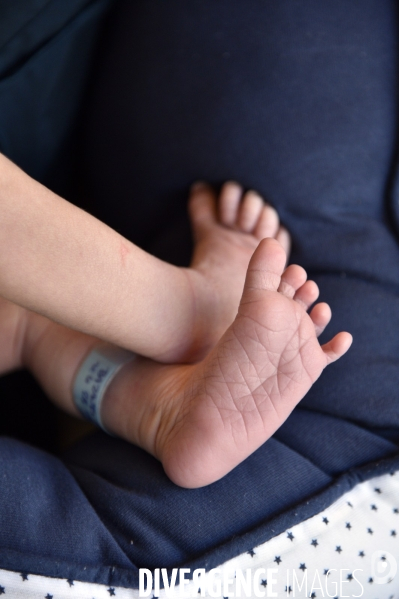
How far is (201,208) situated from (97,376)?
32 centimetres

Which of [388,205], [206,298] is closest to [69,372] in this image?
[206,298]

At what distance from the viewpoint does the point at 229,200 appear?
887mm

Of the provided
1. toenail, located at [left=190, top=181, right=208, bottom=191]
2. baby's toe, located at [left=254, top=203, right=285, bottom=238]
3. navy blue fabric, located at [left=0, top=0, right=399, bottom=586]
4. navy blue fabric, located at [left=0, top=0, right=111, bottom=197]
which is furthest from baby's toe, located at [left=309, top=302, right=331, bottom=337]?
navy blue fabric, located at [left=0, top=0, right=111, bottom=197]

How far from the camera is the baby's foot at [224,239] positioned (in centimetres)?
79

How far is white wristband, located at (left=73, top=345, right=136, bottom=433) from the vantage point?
78 cm

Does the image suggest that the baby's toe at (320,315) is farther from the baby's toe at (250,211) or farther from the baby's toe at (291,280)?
the baby's toe at (250,211)

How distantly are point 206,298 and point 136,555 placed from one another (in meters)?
0.34

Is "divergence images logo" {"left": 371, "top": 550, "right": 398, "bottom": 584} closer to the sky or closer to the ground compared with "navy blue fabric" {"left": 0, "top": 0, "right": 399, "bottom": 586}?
closer to the ground

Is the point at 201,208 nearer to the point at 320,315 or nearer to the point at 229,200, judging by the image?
the point at 229,200

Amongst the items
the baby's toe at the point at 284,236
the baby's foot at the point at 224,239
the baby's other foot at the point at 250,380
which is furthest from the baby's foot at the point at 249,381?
the baby's toe at the point at 284,236

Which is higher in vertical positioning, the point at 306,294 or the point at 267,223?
the point at 267,223

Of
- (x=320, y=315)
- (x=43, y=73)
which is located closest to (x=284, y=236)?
(x=320, y=315)

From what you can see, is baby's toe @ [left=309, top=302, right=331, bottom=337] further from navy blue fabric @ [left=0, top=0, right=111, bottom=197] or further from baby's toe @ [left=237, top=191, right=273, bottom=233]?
navy blue fabric @ [left=0, top=0, right=111, bottom=197]

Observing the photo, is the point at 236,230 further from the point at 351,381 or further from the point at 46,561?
the point at 46,561
